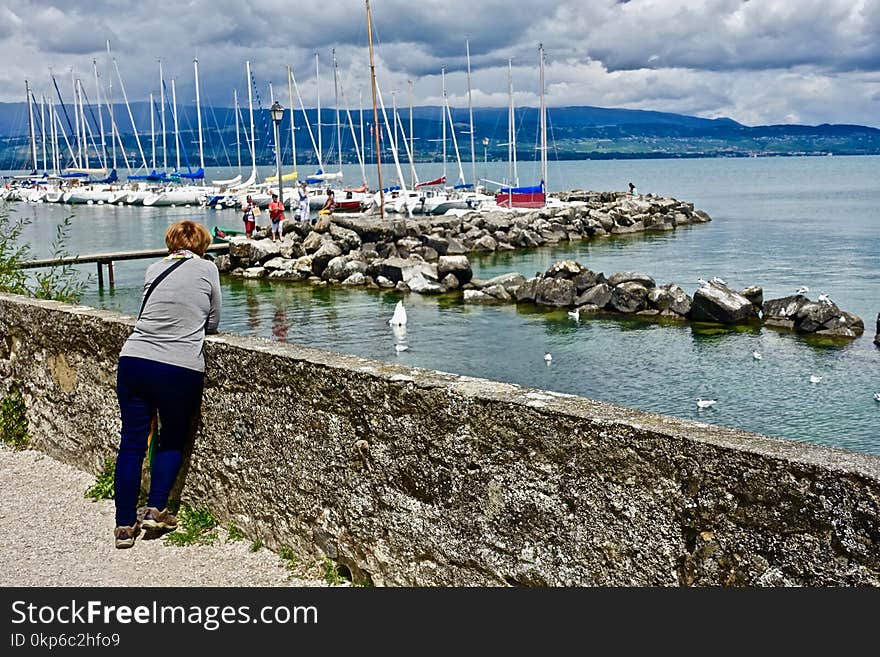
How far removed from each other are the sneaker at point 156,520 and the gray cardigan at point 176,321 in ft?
2.76

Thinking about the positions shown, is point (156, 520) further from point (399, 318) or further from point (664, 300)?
point (664, 300)

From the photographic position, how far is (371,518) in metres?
4.55

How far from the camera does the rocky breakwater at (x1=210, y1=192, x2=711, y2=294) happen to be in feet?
101

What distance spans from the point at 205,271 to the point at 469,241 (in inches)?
1463

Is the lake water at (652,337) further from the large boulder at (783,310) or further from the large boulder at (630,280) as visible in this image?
the large boulder at (630,280)

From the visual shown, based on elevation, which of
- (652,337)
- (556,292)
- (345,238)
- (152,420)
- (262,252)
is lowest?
(652,337)

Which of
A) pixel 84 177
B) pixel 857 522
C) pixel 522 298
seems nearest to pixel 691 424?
pixel 857 522

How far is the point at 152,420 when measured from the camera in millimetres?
5262

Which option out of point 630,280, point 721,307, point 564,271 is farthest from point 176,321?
point 564,271

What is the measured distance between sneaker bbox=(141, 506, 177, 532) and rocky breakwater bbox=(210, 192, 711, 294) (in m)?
23.6

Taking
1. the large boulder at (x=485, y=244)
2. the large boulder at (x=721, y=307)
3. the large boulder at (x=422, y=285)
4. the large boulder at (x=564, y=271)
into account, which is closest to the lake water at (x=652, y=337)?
the large boulder at (x=422, y=285)

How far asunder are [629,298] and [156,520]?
20228 mm

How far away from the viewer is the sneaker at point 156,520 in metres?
5.22

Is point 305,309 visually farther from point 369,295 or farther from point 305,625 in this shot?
point 305,625
